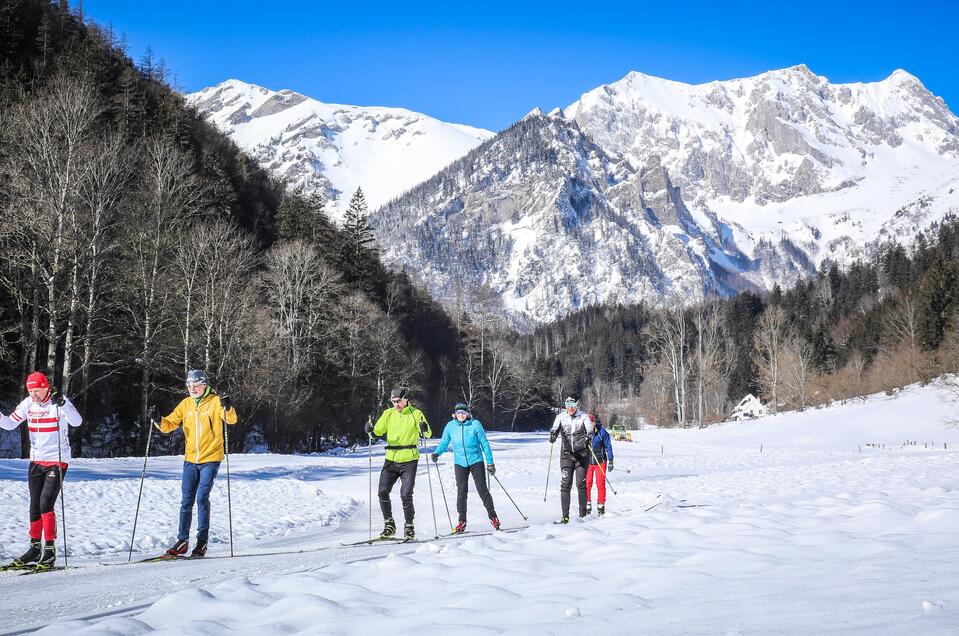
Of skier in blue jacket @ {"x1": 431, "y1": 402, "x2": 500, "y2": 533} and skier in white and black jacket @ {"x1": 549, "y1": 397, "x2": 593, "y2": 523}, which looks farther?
skier in white and black jacket @ {"x1": 549, "y1": 397, "x2": 593, "y2": 523}

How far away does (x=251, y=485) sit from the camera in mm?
17859

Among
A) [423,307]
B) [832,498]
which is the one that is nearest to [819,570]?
[832,498]

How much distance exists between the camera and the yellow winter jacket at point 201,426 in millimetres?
7961

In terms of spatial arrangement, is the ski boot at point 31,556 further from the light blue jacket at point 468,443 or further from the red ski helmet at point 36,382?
the light blue jacket at point 468,443

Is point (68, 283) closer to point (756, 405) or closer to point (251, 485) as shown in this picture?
point (251, 485)

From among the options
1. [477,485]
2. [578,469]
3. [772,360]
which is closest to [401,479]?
[477,485]

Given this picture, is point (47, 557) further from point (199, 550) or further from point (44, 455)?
point (199, 550)

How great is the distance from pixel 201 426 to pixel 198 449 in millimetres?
279

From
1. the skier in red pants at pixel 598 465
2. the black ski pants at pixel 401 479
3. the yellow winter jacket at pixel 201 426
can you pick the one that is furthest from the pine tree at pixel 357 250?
the yellow winter jacket at pixel 201 426

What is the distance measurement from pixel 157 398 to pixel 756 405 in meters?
80.4

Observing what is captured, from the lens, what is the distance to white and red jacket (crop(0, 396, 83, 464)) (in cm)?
759

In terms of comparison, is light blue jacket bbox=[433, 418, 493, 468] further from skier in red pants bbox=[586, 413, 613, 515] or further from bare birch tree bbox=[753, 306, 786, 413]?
bare birch tree bbox=[753, 306, 786, 413]

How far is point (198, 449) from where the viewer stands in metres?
7.93

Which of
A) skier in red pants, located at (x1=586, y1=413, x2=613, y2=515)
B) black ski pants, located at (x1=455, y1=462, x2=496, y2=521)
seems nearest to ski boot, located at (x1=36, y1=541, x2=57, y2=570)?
black ski pants, located at (x1=455, y1=462, x2=496, y2=521)
